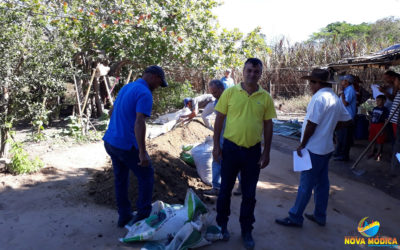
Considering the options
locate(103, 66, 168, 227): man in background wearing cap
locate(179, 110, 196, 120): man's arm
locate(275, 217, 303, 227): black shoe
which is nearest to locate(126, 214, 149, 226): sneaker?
locate(103, 66, 168, 227): man in background wearing cap

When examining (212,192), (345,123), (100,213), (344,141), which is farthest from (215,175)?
(344,141)

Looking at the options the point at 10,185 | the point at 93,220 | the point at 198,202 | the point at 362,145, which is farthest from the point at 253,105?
the point at 362,145

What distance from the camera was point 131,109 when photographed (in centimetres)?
301

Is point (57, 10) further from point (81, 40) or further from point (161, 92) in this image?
point (161, 92)

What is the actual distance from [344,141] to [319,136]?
11.5ft

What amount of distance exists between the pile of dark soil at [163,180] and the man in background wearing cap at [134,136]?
28.8 inches

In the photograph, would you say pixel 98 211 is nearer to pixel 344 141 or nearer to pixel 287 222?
pixel 287 222

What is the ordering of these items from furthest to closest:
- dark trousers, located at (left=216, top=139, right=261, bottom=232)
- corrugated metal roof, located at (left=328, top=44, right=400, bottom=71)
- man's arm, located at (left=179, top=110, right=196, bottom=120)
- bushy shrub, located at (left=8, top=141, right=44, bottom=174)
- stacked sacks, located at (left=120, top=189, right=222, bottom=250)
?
man's arm, located at (left=179, top=110, right=196, bottom=120) → corrugated metal roof, located at (left=328, top=44, right=400, bottom=71) → bushy shrub, located at (left=8, top=141, right=44, bottom=174) → dark trousers, located at (left=216, top=139, right=261, bottom=232) → stacked sacks, located at (left=120, top=189, right=222, bottom=250)

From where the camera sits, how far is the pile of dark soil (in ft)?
13.2

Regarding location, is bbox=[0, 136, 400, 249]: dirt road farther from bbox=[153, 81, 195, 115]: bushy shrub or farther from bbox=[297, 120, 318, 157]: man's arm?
bbox=[153, 81, 195, 115]: bushy shrub

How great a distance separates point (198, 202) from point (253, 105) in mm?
1133

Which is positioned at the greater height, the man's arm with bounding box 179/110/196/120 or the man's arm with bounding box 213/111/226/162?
the man's arm with bounding box 213/111/226/162

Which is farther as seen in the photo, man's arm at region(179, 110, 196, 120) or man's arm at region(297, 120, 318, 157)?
man's arm at region(179, 110, 196, 120)

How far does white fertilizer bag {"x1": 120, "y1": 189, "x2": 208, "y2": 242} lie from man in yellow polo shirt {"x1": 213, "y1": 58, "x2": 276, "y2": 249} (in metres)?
0.31
